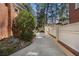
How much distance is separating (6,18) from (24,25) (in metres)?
1.23

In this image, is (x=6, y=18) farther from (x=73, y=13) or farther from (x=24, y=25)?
(x=73, y=13)

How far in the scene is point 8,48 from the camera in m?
8.38

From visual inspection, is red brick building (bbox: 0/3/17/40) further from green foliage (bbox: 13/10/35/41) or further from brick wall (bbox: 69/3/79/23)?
brick wall (bbox: 69/3/79/23)

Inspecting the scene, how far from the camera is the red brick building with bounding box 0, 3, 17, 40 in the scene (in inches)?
389

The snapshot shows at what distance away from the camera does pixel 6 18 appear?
34.6 feet

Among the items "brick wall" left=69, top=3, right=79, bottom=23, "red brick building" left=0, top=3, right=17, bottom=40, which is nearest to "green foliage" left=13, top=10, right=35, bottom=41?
"red brick building" left=0, top=3, right=17, bottom=40

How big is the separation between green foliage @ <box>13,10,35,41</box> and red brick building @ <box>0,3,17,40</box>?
358 millimetres

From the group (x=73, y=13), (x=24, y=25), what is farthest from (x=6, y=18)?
(x=73, y=13)

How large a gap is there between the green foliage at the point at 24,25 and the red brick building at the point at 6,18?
1.17 ft

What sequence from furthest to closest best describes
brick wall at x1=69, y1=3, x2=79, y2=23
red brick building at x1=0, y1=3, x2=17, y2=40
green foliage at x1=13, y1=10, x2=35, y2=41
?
green foliage at x1=13, y1=10, x2=35, y2=41 → red brick building at x1=0, y1=3, x2=17, y2=40 → brick wall at x1=69, y1=3, x2=79, y2=23

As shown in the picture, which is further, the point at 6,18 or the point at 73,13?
the point at 6,18

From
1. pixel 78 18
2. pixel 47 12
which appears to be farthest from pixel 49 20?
pixel 78 18

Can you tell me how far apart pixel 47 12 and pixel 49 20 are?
27.7 inches

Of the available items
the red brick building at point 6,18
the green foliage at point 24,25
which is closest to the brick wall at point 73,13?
the green foliage at point 24,25
